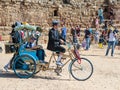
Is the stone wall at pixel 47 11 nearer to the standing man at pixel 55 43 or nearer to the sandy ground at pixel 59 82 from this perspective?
the sandy ground at pixel 59 82

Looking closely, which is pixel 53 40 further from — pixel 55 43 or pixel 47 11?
pixel 47 11

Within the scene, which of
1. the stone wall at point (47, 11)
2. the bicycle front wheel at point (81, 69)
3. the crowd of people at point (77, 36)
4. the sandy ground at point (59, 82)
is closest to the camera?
the sandy ground at point (59, 82)

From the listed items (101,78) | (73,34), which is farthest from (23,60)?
(73,34)

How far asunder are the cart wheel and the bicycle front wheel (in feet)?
3.90

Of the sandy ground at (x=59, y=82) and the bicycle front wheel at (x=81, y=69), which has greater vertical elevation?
the bicycle front wheel at (x=81, y=69)

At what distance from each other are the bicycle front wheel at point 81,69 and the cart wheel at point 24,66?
119 centimetres

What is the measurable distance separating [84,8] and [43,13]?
3304 millimetres

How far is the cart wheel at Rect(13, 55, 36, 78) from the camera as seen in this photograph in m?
12.1

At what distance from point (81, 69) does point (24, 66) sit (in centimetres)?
174

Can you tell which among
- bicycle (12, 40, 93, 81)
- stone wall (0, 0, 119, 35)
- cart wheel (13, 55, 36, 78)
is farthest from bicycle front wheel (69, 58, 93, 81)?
stone wall (0, 0, 119, 35)

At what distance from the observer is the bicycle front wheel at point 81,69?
39.2 ft

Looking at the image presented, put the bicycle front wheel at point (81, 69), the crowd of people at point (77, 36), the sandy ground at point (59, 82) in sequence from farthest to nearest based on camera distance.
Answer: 1. the crowd of people at point (77, 36)
2. the bicycle front wheel at point (81, 69)
3. the sandy ground at point (59, 82)

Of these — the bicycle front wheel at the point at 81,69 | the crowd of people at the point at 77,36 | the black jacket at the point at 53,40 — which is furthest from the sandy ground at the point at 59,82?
the black jacket at the point at 53,40

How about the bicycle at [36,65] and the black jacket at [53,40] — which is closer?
the bicycle at [36,65]
